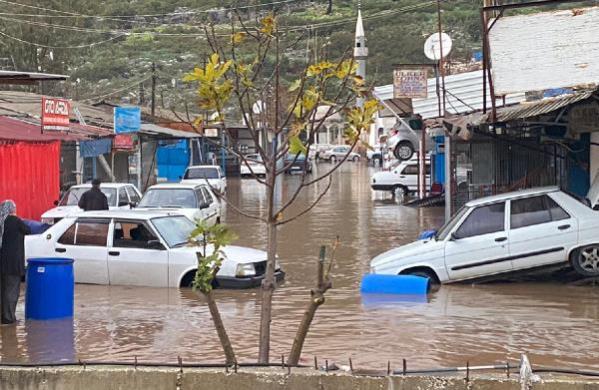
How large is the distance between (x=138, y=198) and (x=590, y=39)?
12.8 metres

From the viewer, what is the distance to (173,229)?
15.9 m

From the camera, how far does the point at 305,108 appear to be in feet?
23.4

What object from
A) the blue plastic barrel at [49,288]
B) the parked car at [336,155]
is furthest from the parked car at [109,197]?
the parked car at [336,155]

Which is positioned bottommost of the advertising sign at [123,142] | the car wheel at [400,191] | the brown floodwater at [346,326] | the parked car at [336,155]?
the brown floodwater at [346,326]

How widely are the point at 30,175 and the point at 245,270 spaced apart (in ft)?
38.4

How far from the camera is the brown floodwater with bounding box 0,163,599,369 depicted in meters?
10.7

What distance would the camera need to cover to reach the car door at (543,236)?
15.3 m

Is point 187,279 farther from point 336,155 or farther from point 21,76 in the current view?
point 336,155

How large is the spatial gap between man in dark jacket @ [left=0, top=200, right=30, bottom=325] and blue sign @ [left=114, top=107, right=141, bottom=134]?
1889 cm

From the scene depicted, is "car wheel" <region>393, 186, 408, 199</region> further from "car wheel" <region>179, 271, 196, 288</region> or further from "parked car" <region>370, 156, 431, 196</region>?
"car wheel" <region>179, 271, 196, 288</region>

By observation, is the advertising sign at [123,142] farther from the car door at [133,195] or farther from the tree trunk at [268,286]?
the tree trunk at [268,286]

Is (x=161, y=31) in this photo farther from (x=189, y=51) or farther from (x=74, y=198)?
(x=74, y=198)

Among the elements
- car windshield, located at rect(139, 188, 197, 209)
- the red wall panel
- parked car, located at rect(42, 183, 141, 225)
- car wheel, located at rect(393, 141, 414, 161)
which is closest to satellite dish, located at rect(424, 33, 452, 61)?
car windshield, located at rect(139, 188, 197, 209)

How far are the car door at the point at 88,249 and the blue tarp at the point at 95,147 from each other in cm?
1535
